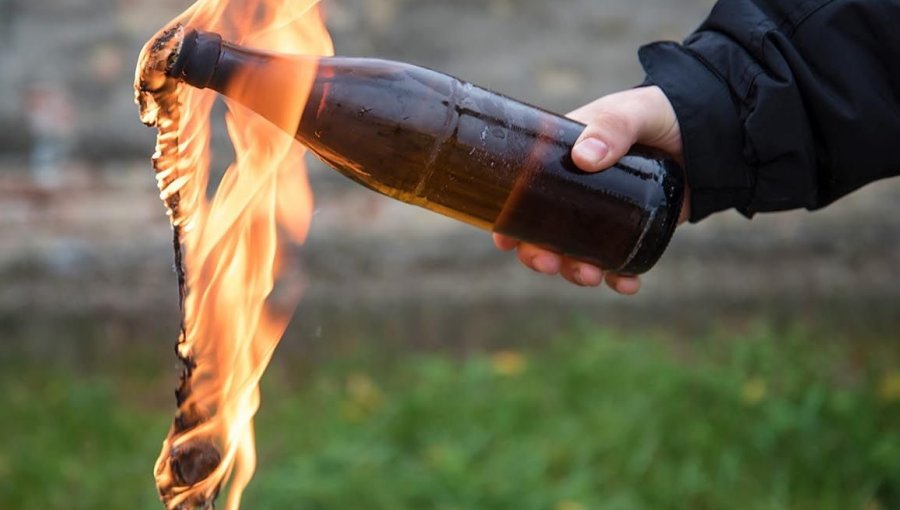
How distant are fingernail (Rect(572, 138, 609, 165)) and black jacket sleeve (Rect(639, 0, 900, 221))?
27 centimetres

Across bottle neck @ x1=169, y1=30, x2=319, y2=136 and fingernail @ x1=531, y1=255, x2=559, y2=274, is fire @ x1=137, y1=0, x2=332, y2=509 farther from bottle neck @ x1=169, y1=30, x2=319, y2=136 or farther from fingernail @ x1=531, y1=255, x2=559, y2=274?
fingernail @ x1=531, y1=255, x2=559, y2=274

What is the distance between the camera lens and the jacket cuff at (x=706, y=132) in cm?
219

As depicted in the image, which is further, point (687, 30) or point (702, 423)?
point (687, 30)

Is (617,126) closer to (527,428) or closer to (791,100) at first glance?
(791,100)

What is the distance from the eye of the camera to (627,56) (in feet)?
15.9

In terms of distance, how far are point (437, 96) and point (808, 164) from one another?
82 centimetres

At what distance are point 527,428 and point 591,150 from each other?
225 cm

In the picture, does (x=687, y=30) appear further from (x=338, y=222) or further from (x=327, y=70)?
(x=327, y=70)

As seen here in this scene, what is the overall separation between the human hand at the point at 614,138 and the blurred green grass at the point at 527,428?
1.34m

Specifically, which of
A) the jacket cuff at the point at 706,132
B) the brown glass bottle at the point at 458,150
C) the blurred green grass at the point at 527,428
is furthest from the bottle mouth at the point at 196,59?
the blurred green grass at the point at 527,428

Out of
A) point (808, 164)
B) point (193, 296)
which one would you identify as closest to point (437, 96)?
point (193, 296)

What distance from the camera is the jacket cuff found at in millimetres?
2186

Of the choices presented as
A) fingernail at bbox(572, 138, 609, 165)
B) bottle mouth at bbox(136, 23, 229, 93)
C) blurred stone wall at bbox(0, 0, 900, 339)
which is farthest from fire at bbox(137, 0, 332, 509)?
blurred stone wall at bbox(0, 0, 900, 339)

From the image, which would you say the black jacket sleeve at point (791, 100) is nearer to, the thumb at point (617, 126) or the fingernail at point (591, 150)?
the thumb at point (617, 126)
